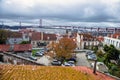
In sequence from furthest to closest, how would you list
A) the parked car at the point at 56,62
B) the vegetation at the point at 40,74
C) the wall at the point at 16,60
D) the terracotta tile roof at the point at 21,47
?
the terracotta tile roof at the point at 21,47, the parked car at the point at 56,62, the wall at the point at 16,60, the vegetation at the point at 40,74

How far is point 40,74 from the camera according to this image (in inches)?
318

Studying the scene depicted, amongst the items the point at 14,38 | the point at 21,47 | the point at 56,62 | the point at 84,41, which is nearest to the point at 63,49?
the point at 56,62

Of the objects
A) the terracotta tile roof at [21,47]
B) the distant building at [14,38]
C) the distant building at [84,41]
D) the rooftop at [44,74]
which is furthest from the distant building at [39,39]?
the rooftop at [44,74]

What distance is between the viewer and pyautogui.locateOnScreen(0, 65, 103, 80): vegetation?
763 centimetres

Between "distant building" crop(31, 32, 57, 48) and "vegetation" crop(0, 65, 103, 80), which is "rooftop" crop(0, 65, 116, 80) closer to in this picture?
"vegetation" crop(0, 65, 103, 80)

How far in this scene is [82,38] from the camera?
62438 mm

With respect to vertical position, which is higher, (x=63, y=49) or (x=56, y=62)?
(x=63, y=49)

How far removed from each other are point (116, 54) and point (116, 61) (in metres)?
1.70

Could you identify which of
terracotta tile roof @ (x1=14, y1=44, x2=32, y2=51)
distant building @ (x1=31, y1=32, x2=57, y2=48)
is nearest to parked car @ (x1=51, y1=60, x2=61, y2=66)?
terracotta tile roof @ (x1=14, y1=44, x2=32, y2=51)

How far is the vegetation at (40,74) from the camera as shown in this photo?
25.0ft

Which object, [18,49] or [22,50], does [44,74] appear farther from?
[22,50]

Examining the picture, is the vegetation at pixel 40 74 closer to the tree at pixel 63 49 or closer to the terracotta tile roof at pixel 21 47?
the tree at pixel 63 49

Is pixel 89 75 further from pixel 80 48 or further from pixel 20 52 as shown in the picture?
pixel 80 48

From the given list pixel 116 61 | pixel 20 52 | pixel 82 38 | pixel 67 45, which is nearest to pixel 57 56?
pixel 67 45
